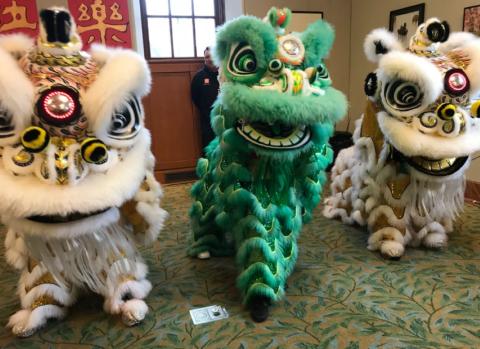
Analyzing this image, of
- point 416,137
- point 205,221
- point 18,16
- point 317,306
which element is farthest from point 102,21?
point 317,306

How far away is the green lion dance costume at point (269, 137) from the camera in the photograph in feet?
4.48

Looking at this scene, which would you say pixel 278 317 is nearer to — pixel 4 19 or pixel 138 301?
pixel 138 301

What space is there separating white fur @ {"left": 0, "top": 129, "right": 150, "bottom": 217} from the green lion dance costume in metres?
0.41

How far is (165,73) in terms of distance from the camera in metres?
3.82

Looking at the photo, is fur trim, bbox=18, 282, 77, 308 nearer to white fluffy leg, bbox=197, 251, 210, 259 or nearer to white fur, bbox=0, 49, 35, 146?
white fur, bbox=0, 49, 35, 146

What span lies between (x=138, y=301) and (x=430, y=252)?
143cm

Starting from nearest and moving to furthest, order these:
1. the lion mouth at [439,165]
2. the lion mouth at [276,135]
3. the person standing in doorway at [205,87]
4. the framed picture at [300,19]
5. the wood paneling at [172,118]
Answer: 1. the lion mouth at [276,135]
2. the lion mouth at [439,165]
3. the person standing in doorway at [205,87]
4. the wood paneling at [172,118]
5. the framed picture at [300,19]

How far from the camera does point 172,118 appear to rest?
12.9 ft

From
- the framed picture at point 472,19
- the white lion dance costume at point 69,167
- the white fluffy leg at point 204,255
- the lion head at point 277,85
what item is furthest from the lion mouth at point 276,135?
the framed picture at point 472,19

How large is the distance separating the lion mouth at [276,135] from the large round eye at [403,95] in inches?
24.3

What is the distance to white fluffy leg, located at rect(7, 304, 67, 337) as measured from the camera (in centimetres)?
143

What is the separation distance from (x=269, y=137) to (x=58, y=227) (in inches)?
28.5

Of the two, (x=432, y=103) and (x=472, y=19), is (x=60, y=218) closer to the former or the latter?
(x=432, y=103)

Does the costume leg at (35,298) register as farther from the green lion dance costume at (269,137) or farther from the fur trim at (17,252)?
the green lion dance costume at (269,137)
